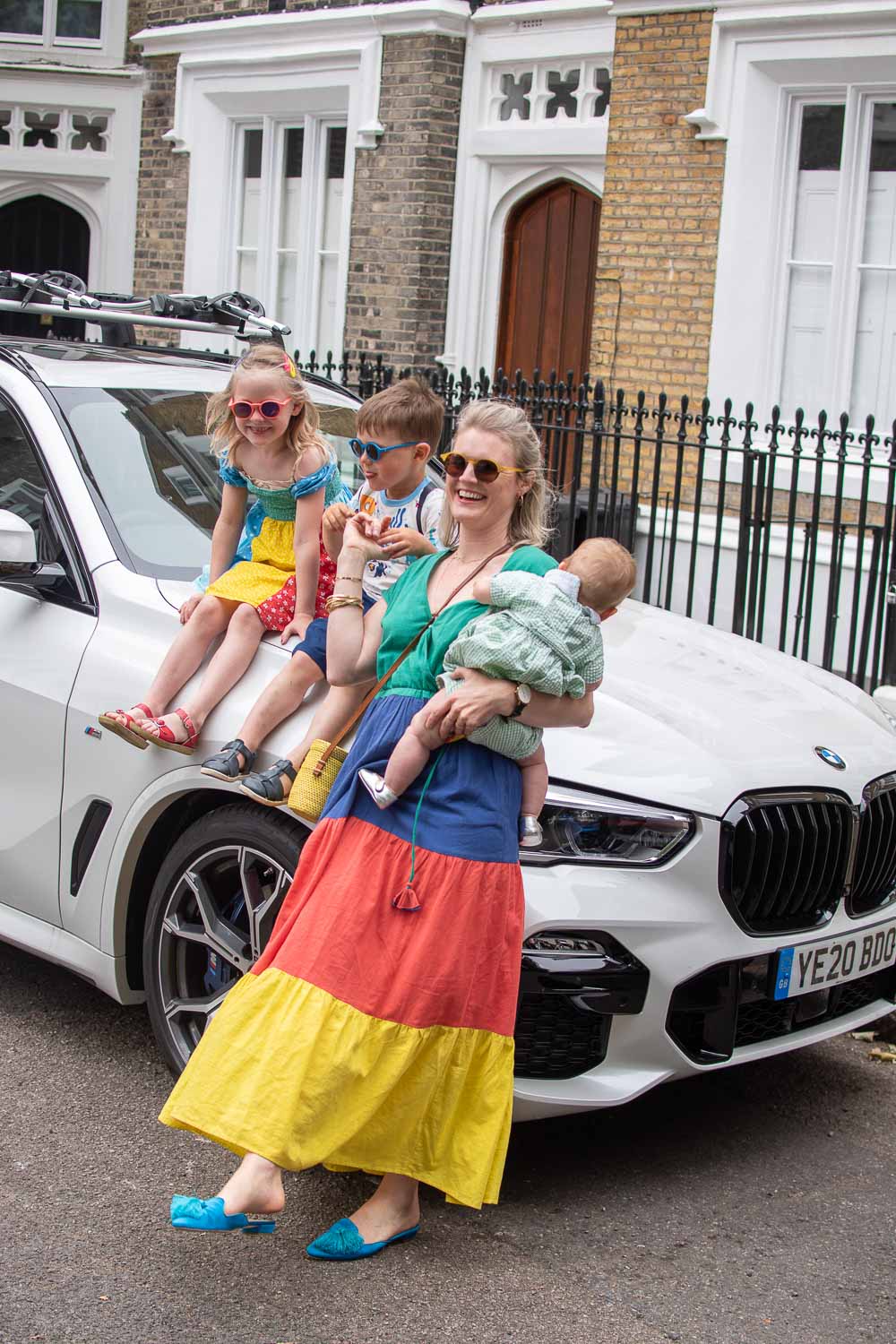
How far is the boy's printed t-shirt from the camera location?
158 inches

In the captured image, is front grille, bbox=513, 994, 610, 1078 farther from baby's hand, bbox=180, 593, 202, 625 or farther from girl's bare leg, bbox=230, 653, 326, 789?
baby's hand, bbox=180, 593, 202, 625

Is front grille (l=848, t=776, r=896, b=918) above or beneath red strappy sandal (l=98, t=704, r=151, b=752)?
beneath

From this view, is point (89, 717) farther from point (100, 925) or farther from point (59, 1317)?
point (59, 1317)

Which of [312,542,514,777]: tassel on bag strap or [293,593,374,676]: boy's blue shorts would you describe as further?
[293,593,374,676]: boy's blue shorts

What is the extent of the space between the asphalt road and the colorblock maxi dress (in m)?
0.27

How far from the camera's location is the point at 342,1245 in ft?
11.5

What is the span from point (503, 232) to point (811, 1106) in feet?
33.6

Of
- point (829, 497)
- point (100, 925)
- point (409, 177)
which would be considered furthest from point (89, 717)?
point (409, 177)

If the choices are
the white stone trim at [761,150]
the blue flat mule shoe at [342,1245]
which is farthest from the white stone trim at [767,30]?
the blue flat mule shoe at [342,1245]

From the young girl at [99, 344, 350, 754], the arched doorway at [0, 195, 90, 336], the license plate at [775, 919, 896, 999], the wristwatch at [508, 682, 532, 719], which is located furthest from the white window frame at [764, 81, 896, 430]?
the arched doorway at [0, 195, 90, 336]

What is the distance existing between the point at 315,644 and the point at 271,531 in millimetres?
595

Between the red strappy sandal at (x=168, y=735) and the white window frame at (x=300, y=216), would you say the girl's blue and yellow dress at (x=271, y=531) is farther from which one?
the white window frame at (x=300, y=216)

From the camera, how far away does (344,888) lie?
3414mm

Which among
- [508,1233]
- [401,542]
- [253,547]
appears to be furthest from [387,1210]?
[253,547]
